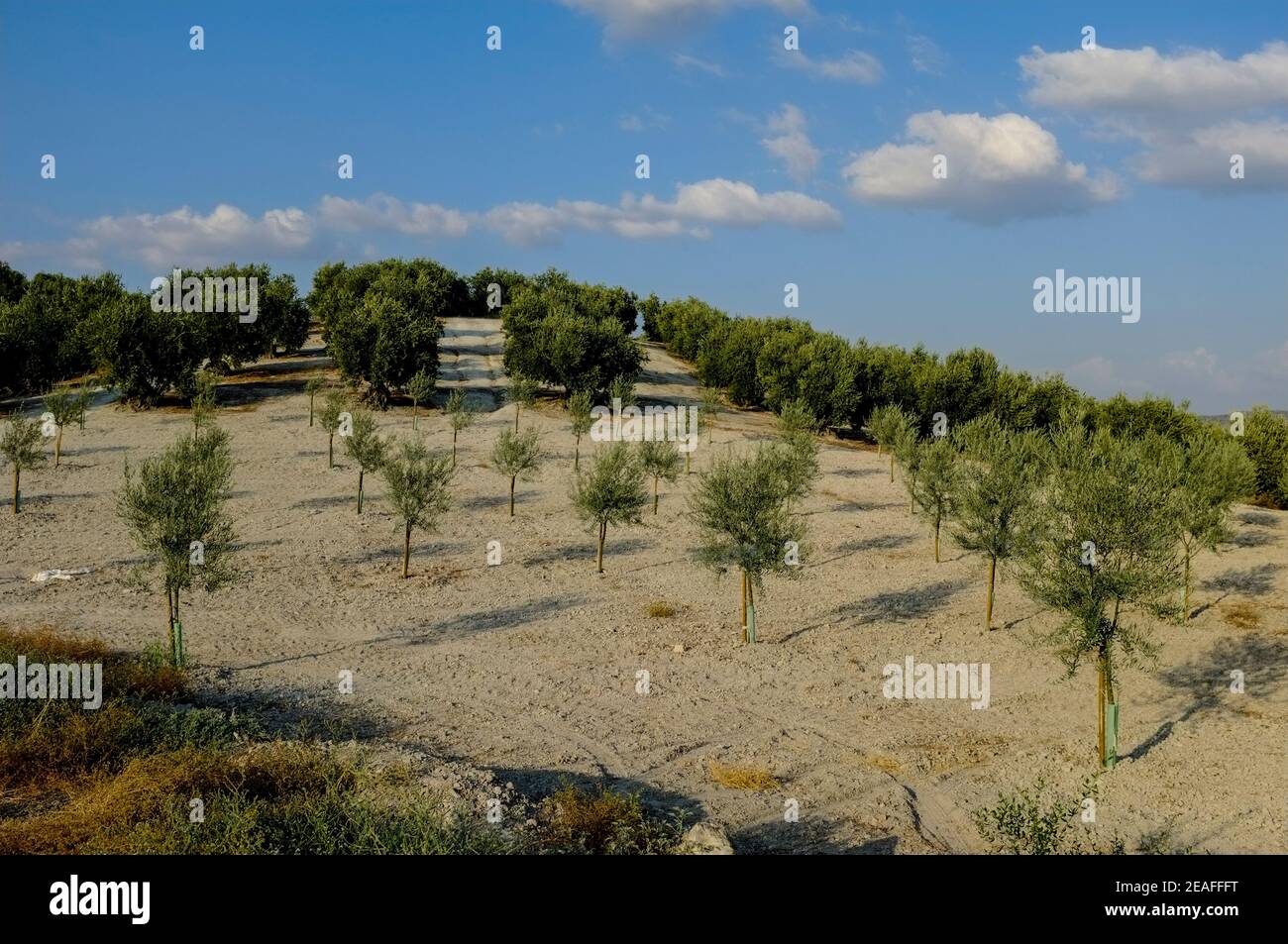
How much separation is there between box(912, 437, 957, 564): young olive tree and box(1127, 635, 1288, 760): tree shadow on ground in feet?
43.1

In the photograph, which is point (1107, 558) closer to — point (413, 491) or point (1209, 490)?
point (1209, 490)

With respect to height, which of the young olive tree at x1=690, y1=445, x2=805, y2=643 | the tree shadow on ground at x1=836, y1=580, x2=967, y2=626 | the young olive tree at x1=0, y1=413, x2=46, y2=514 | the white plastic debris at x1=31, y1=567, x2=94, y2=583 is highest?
the young olive tree at x1=0, y1=413, x2=46, y2=514

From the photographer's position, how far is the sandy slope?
77.8ft

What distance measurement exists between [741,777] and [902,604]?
1984cm

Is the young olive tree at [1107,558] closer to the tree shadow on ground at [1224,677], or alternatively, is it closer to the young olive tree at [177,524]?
the tree shadow on ground at [1224,677]

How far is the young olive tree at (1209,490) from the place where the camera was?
3781 cm

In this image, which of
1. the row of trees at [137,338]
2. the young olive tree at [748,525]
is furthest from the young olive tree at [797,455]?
the row of trees at [137,338]

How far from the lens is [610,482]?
44625mm

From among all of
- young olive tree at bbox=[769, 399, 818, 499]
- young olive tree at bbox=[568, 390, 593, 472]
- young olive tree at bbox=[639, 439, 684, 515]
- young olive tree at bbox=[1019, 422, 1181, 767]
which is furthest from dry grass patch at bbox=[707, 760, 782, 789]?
young olive tree at bbox=[568, 390, 593, 472]

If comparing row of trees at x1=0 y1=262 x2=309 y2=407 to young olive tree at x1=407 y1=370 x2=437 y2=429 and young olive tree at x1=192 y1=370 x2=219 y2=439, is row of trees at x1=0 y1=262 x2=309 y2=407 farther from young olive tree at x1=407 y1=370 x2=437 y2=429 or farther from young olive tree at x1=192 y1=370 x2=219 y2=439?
young olive tree at x1=407 y1=370 x2=437 y2=429

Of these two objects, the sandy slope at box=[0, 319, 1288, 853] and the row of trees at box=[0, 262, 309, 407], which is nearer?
the sandy slope at box=[0, 319, 1288, 853]

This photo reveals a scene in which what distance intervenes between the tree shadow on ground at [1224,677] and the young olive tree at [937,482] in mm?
13133
